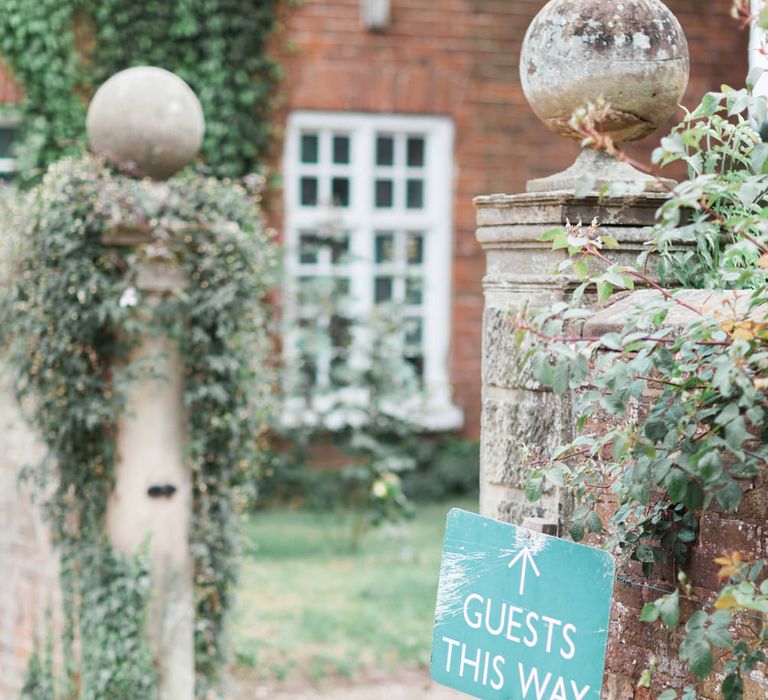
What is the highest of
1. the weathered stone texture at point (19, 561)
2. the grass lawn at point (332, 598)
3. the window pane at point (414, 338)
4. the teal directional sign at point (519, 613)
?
the window pane at point (414, 338)

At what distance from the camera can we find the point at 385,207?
9.40 m

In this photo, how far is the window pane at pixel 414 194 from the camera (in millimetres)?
9414

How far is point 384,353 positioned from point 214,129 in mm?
2144

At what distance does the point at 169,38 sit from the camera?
8.50m

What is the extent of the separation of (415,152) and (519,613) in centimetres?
753

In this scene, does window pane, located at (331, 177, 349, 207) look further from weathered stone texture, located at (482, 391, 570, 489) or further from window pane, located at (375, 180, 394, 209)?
weathered stone texture, located at (482, 391, 570, 489)

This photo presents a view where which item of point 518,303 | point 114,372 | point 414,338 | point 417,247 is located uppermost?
point 417,247

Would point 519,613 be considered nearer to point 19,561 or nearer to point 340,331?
point 19,561

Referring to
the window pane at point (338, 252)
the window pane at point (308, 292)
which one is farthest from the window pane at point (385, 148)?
the window pane at point (308, 292)

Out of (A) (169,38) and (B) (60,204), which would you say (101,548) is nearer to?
(B) (60,204)

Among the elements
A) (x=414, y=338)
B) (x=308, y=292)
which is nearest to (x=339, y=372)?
(x=308, y=292)

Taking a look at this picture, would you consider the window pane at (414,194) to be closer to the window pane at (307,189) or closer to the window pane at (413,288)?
the window pane at (307,189)

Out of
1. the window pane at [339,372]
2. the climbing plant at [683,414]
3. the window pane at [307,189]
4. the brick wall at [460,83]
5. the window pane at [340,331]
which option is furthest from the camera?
the window pane at [307,189]

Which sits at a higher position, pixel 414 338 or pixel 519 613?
pixel 414 338
